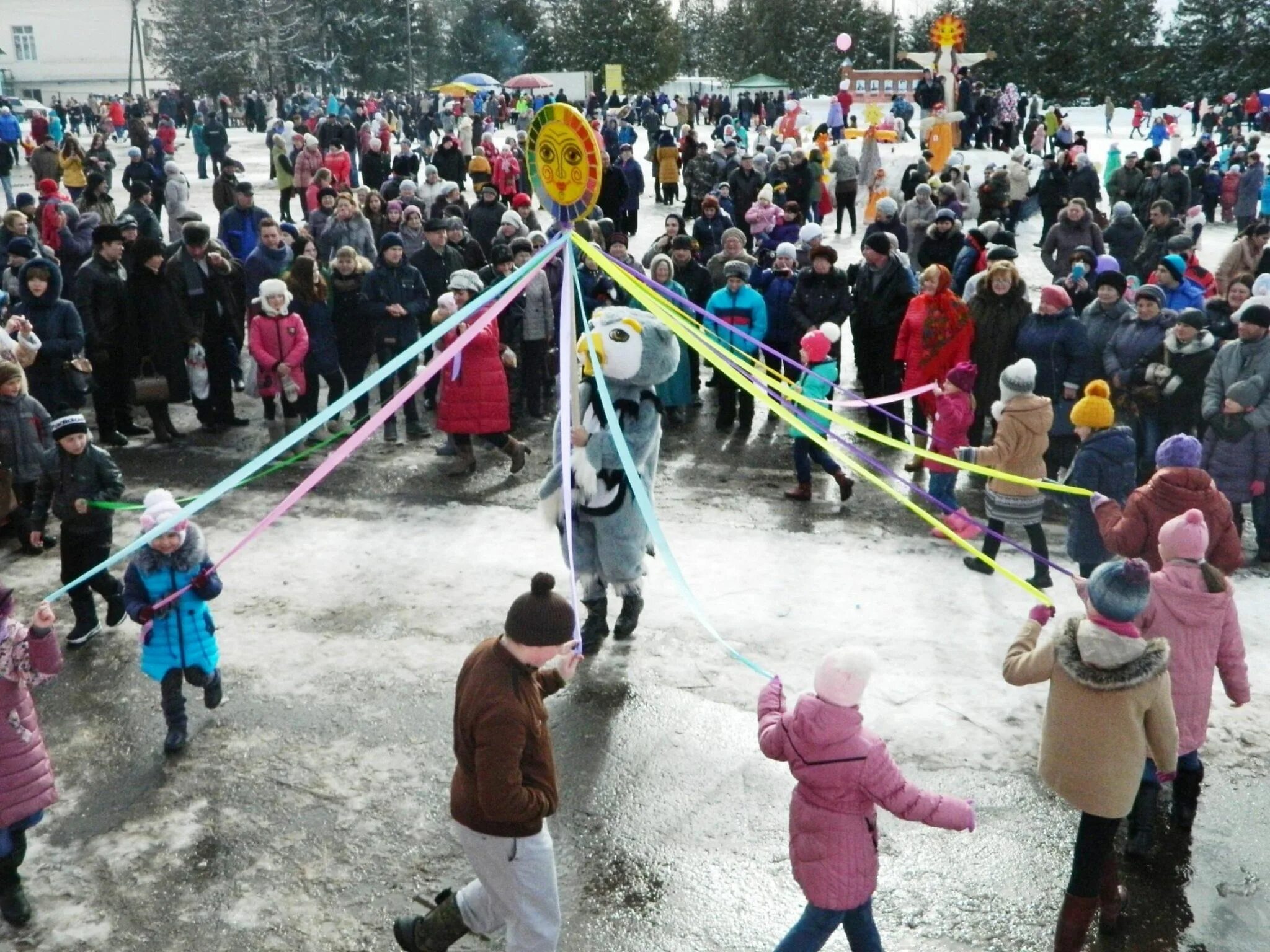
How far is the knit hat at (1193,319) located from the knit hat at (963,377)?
1.48 metres

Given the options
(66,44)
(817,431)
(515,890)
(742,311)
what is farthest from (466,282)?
(66,44)

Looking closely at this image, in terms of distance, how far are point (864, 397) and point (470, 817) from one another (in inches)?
311

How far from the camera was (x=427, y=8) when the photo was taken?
56.7 metres

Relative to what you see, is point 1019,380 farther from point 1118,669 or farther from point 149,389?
point 149,389

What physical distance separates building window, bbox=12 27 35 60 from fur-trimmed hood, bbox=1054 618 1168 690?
75.1 m

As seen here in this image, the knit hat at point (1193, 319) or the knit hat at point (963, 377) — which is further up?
the knit hat at point (1193, 319)

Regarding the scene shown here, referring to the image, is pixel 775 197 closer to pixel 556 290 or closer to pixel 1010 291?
pixel 556 290

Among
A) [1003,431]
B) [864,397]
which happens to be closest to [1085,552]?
[1003,431]

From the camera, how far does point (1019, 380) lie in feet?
24.0

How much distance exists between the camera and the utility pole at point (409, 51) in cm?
5403

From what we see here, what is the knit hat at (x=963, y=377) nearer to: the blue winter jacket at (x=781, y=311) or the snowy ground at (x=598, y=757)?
the snowy ground at (x=598, y=757)

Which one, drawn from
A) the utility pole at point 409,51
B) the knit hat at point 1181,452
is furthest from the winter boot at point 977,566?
the utility pole at point 409,51

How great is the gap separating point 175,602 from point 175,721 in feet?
2.01

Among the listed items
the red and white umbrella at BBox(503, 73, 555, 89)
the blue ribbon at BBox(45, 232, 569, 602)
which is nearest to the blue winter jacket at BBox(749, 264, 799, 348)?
the blue ribbon at BBox(45, 232, 569, 602)
